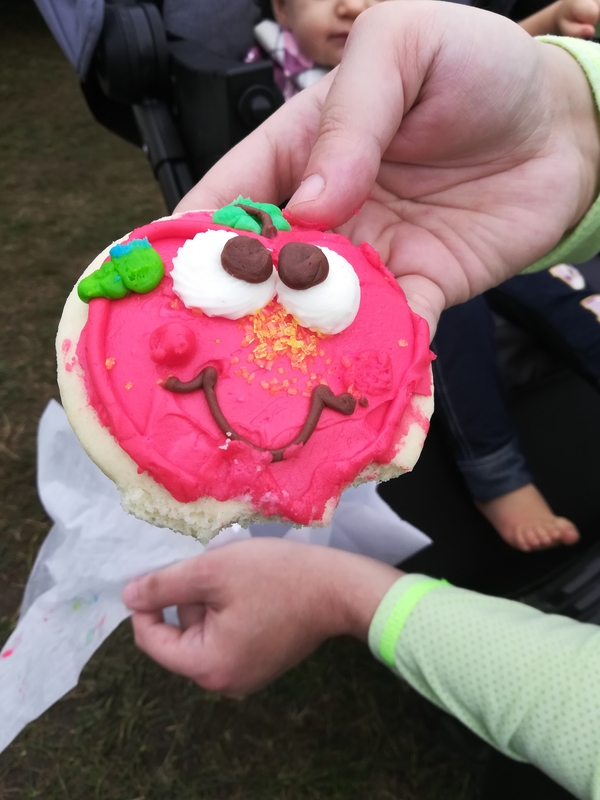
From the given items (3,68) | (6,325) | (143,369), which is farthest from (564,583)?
(3,68)

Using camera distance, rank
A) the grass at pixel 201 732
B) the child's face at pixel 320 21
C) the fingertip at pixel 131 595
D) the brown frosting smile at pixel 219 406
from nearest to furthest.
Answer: the brown frosting smile at pixel 219 406 → the fingertip at pixel 131 595 → the grass at pixel 201 732 → the child's face at pixel 320 21

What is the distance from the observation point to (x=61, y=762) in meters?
1.48

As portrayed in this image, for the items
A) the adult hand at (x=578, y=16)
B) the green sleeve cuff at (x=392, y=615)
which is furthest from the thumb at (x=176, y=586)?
the adult hand at (x=578, y=16)

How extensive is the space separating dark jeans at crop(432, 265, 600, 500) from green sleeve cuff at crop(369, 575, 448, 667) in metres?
0.51

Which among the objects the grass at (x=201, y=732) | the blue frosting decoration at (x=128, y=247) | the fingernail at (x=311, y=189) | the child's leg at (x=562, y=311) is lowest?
the grass at (x=201, y=732)

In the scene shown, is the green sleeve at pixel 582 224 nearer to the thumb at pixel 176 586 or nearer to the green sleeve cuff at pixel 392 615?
the green sleeve cuff at pixel 392 615

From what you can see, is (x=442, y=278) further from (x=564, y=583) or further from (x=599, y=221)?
(x=564, y=583)

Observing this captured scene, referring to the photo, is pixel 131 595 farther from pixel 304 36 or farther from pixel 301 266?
pixel 304 36

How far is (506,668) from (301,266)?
710mm

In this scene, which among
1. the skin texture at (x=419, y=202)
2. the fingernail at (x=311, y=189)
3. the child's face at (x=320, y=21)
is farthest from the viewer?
the child's face at (x=320, y=21)

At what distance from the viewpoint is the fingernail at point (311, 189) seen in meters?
0.89

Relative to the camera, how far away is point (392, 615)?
1118mm

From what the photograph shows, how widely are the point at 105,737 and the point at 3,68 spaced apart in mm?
3239

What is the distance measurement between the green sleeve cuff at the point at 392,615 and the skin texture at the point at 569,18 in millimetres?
1617
